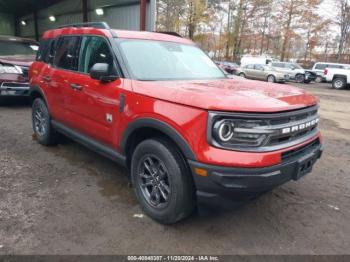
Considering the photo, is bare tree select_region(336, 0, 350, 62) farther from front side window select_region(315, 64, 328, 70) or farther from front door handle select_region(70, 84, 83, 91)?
front door handle select_region(70, 84, 83, 91)

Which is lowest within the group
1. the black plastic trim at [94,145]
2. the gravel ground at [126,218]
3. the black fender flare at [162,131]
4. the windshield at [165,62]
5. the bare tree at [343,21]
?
the gravel ground at [126,218]

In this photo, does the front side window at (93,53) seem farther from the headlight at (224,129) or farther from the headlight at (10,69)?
the headlight at (10,69)

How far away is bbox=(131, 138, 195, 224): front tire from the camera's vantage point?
2742mm

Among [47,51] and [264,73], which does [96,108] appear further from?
[264,73]

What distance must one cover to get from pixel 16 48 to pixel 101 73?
6.89 meters

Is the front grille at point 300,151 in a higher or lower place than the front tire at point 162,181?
higher

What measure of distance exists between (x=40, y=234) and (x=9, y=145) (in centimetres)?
305

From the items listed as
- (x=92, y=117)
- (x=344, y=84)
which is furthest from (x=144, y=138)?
(x=344, y=84)

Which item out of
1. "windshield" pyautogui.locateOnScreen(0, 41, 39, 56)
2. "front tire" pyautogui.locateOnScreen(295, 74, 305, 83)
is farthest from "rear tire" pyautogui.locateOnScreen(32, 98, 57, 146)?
"front tire" pyautogui.locateOnScreen(295, 74, 305, 83)

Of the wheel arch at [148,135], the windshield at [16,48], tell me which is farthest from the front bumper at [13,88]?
the wheel arch at [148,135]

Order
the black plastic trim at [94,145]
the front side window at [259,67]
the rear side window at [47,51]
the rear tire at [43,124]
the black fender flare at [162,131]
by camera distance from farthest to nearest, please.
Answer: the front side window at [259,67] → the rear tire at [43,124] → the rear side window at [47,51] → the black plastic trim at [94,145] → the black fender flare at [162,131]

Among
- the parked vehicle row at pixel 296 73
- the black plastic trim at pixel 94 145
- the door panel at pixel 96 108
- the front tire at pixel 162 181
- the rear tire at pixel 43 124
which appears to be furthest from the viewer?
the parked vehicle row at pixel 296 73

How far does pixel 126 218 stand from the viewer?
10.4 feet

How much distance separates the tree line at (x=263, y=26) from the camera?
32219mm
